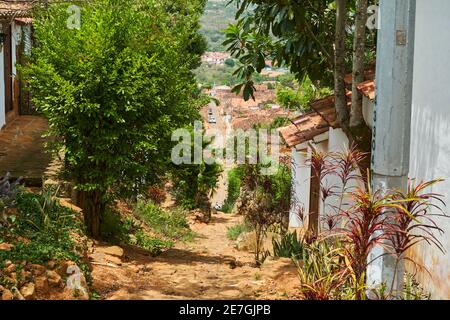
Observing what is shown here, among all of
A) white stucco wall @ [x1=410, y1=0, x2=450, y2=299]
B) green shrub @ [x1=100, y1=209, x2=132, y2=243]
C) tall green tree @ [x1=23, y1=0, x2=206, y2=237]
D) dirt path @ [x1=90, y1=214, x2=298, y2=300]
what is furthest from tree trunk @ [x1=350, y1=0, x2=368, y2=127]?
green shrub @ [x1=100, y1=209, x2=132, y2=243]

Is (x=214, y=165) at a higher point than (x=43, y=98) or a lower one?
lower

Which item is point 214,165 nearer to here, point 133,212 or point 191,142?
point 191,142

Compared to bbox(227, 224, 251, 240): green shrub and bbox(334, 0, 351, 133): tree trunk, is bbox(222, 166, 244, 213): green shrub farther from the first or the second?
bbox(334, 0, 351, 133): tree trunk

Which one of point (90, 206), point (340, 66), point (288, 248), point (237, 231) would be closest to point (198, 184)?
point (237, 231)

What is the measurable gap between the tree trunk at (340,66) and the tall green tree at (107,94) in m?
2.79

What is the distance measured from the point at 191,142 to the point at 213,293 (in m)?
11.9

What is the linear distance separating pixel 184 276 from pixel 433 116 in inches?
175

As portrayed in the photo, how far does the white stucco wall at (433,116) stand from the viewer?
6.59 metres

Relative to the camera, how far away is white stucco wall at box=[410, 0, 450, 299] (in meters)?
6.59

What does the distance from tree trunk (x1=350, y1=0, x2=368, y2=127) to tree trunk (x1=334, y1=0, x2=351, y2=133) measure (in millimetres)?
190

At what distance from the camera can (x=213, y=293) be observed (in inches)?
330

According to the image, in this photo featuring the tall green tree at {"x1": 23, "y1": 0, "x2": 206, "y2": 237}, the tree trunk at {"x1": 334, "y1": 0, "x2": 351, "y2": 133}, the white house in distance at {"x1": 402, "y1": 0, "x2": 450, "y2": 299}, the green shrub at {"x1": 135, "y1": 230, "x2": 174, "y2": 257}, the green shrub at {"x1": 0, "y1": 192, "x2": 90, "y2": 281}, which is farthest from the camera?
the green shrub at {"x1": 135, "y1": 230, "x2": 174, "y2": 257}

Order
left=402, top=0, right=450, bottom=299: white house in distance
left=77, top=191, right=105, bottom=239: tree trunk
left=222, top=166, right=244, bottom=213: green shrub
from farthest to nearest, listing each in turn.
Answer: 1. left=222, top=166, right=244, bottom=213: green shrub
2. left=77, top=191, right=105, bottom=239: tree trunk
3. left=402, top=0, right=450, bottom=299: white house in distance
